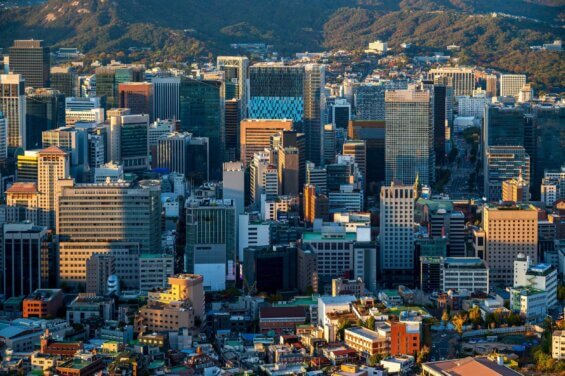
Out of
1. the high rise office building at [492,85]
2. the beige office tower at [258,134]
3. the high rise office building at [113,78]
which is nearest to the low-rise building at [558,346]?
the beige office tower at [258,134]

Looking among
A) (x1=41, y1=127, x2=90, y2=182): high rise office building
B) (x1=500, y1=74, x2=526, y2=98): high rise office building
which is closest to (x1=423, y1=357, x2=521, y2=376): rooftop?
(x1=41, y1=127, x2=90, y2=182): high rise office building

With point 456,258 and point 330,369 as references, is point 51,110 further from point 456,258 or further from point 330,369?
point 330,369

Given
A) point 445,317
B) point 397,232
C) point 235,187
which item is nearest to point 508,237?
point 397,232

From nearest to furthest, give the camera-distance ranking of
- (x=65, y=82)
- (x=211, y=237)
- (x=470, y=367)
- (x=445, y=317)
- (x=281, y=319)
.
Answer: (x=470, y=367)
(x=281, y=319)
(x=445, y=317)
(x=211, y=237)
(x=65, y=82)

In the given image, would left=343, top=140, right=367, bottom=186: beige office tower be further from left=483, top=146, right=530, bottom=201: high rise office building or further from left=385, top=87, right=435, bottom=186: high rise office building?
left=483, top=146, right=530, bottom=201: high rise office building

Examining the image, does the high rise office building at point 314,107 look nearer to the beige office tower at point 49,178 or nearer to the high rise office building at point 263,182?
the high rise office building at point 263,182

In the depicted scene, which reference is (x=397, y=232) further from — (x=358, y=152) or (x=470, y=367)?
(x=358, y=152)

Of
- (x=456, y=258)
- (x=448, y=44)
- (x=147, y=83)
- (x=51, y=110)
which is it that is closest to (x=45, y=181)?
(x=456, y=258)
